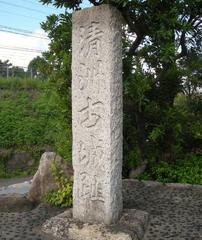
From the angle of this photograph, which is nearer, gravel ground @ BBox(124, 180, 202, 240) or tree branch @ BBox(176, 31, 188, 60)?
gravel ground @ BBox(124, 180, 202, 240)

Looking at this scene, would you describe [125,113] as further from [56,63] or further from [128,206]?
[128,206]

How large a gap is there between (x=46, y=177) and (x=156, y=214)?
1.64m

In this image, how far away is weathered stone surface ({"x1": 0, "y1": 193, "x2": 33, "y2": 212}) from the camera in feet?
17.7

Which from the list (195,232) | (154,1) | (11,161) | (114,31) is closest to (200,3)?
(154,1)

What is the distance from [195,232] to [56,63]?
3155 millimetres

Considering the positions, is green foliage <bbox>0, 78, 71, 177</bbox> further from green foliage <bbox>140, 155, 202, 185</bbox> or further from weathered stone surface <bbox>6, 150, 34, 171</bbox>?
green foliage <bbox>140, 155, 202, 185</bbox>

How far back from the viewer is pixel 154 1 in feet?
15.7

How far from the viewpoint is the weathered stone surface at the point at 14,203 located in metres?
5.40

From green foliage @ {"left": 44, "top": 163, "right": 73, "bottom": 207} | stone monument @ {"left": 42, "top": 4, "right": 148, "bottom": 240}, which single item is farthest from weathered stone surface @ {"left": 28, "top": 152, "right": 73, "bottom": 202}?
stone monument @ {"left": 42, "top": 4, "right": 148, "bottom": 240}

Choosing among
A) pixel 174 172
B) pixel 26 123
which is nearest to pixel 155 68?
→ pixel 174 172

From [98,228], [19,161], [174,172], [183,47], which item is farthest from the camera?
[19,161]

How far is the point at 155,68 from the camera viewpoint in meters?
6.51

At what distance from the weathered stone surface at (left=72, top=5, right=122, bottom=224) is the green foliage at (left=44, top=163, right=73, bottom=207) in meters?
0.88

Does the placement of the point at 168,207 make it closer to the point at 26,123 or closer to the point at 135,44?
the point at 135,44
